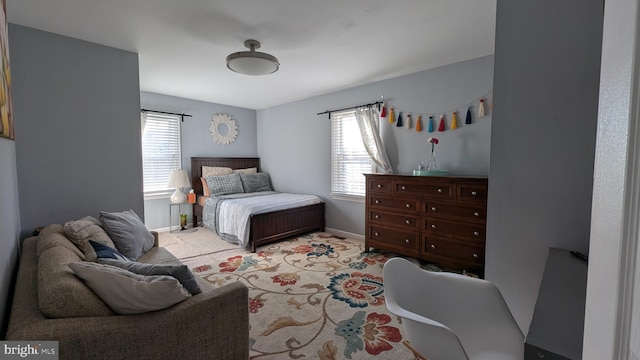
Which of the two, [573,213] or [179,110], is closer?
[573,213]

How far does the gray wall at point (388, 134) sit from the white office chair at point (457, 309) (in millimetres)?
2215

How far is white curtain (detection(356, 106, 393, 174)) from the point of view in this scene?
3791 millimetres

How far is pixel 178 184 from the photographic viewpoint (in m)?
4.49

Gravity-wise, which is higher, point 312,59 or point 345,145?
point 312,59

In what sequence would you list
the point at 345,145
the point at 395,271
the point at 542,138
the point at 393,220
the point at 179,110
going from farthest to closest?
the point at 179,110 < the point at 345,145 < the point at 393,220 < the point at 542,138 < the point at 395,271

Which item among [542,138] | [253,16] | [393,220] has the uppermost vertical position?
[253,16]

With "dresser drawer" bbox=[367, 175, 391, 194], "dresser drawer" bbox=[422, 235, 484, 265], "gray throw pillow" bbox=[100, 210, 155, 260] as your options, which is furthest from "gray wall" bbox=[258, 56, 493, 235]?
"gray throw pillow" bbox=[100, 210, 155, 260]

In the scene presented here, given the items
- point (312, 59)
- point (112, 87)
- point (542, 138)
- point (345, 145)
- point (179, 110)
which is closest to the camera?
point (542, 138)

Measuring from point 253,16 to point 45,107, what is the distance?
82.0 inches

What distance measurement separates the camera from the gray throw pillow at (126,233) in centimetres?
210

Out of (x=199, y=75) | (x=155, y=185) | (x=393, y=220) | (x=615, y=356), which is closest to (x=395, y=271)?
(x=615, y=356)

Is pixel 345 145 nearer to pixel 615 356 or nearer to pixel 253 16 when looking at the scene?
pixel 253 16

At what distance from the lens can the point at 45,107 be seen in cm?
→ 242

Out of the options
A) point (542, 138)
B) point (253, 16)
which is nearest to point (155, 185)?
point (253, 16)
